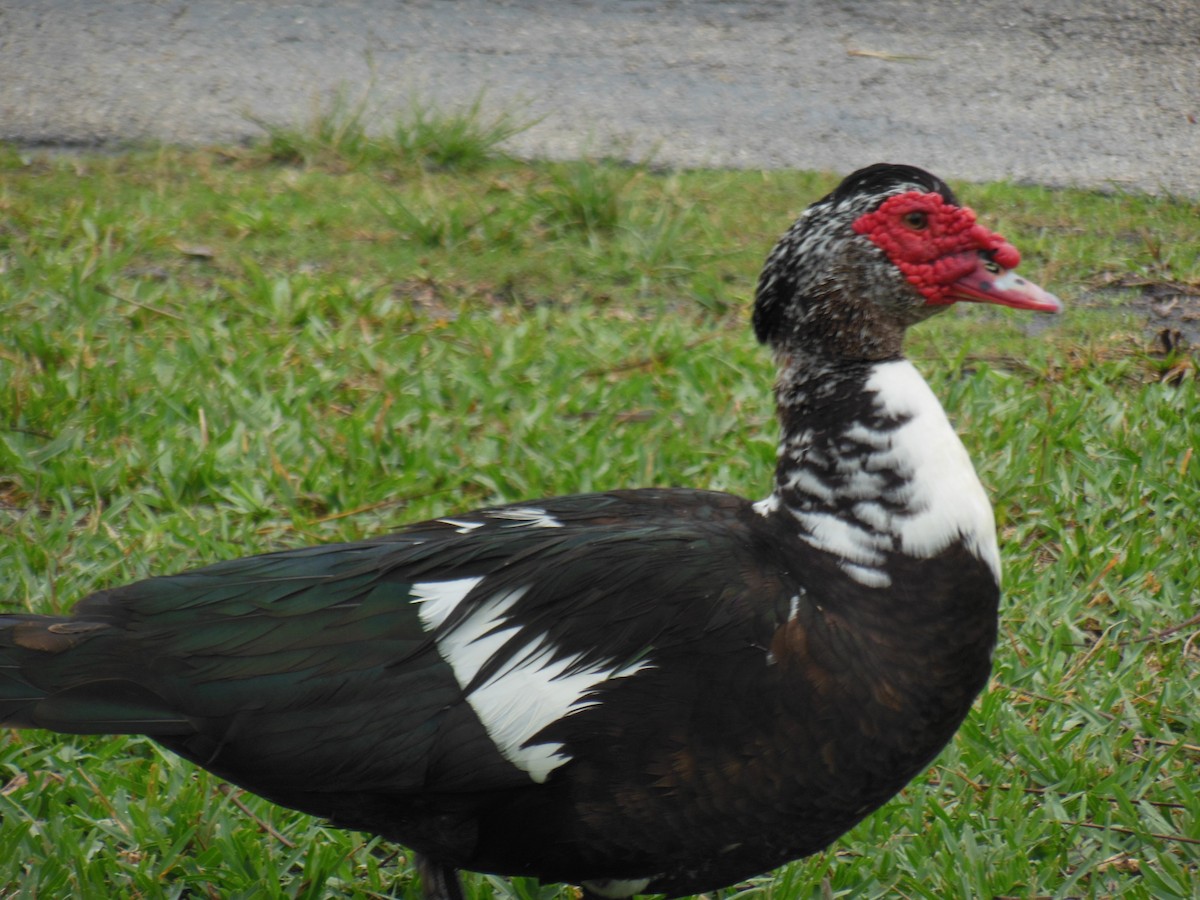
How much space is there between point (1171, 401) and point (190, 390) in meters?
2.55

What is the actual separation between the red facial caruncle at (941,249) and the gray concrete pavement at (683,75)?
2.94 meters

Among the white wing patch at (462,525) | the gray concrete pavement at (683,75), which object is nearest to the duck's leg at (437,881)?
the white wing patch at (462,525)

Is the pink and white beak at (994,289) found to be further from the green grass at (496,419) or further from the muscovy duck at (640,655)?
the green grass at (496,419)

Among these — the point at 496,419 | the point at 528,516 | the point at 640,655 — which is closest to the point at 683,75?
the point at 496,419

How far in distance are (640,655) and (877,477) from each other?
44 centimetres

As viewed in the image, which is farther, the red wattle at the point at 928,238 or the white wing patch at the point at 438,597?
the red wattle at the point at 928,238

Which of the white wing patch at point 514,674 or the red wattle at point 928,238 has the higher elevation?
the red wattle at point 928,238

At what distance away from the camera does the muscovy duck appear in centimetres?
198

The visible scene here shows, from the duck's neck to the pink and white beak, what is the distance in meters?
0.18

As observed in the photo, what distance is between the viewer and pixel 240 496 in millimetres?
3303

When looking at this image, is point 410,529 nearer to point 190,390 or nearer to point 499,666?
point 499,666

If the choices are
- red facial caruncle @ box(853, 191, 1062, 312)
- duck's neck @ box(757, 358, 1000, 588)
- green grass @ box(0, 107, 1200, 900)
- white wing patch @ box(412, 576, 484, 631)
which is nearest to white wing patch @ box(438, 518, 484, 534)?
white wing patch @ box(412, 576, 484, 631)

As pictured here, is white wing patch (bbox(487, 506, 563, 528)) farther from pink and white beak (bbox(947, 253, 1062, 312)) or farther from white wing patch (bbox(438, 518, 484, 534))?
pink and white beak (bbox(947, 253, 1062, 312))

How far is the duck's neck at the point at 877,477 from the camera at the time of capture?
2.08 meters
